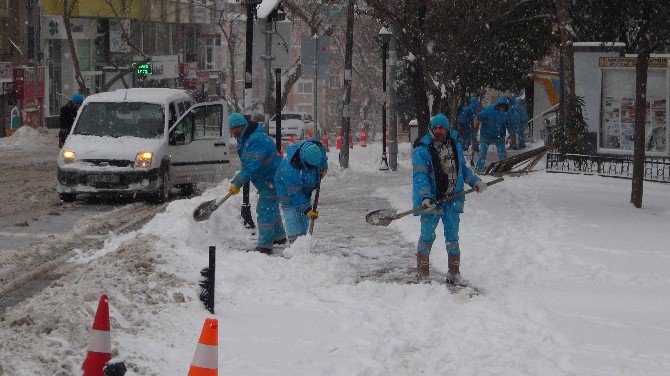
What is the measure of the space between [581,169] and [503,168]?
8.28 meters

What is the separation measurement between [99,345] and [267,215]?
7.24m

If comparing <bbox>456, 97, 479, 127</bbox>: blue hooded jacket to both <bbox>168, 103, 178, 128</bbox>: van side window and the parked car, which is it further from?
the parked car

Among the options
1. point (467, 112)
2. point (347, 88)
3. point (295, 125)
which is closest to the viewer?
point (467, 112)

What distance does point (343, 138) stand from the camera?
28.5 metres

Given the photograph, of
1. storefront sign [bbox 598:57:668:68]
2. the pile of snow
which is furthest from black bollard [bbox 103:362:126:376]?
the pile of snow

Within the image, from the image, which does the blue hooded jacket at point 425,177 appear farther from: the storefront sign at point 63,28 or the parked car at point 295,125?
the storefront sign at point 63,28

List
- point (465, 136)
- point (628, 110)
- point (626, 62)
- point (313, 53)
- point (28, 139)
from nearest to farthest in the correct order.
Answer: point (626, 62), point (628, 110), point (313, 53), point (465, 136), point (28, 139)

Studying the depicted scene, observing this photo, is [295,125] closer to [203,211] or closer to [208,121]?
[208,121]

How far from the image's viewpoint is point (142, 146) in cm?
1922

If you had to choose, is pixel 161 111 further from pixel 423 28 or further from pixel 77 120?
pixel 423 28

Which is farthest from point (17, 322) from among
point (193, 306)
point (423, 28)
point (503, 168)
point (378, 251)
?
point (423, 28)

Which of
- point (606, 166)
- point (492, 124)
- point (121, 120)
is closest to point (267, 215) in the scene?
point (121, 120)

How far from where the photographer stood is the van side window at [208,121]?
65.1ft

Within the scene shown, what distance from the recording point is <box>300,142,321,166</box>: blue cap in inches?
487
